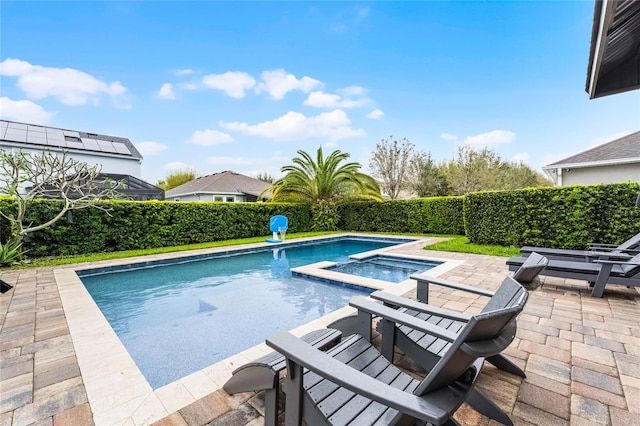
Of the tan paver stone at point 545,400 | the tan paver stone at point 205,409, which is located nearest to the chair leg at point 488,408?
the tan paver stone at point 545,400

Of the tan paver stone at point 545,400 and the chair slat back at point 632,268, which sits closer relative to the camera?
the tan paver stone at point 545,400

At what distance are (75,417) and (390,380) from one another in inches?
93.4

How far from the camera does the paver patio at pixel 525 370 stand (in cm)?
221

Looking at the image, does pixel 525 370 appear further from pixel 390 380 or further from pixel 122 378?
pixel 122 378

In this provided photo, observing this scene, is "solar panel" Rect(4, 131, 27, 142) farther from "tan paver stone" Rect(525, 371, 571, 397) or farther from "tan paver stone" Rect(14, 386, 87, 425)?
"tan paver stone" Rect(525, 371, 571, 397)

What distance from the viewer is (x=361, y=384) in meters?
1.38

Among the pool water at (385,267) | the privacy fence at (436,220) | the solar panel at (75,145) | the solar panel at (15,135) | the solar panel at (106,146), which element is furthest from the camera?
the solar panel at (106,146)

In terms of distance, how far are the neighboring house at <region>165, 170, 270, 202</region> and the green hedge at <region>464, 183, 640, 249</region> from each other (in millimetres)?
18902

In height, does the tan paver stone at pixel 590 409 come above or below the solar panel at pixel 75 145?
below

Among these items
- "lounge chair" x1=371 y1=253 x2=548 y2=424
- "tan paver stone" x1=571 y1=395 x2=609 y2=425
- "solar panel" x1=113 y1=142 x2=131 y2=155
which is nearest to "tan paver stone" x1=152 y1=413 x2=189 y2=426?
"lounge chair" x1=371 y1=253 x2=548 y2=424

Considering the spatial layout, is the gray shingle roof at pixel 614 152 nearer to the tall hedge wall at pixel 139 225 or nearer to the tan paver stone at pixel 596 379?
the tan paver stone at pixel 596 379

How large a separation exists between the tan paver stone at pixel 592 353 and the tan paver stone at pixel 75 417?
4.43 m

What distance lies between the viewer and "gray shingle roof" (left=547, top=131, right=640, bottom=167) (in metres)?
13.0

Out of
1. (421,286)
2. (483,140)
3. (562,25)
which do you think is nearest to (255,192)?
(483,140)
